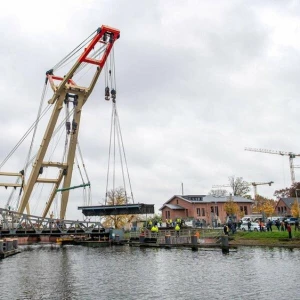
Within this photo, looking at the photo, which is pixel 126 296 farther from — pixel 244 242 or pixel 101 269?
pixel 244 242

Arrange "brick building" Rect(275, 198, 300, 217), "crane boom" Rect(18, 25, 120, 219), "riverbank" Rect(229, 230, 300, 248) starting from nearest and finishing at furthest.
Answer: "riverbank" Rect(229, 230, 300, 248), "crane boom" Rect(18, 25, 120, 219), "brick building" Rect(275, 198, 300, 217)

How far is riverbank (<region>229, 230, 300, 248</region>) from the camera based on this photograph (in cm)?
3322

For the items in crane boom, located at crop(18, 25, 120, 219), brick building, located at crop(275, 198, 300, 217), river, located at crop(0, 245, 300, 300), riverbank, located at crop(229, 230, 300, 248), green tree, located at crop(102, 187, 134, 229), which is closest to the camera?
river, located at crop(0, 245, 300, 300)

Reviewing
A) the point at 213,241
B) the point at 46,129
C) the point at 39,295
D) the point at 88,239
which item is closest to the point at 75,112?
the point at 46,129

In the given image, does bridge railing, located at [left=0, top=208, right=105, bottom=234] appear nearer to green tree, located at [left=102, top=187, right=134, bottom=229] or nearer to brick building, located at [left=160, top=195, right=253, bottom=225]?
green tree, located at [left=102, top=187, right=134, bottom=229]

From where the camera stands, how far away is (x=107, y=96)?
45.0 metres

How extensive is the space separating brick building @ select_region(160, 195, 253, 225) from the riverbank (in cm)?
3682

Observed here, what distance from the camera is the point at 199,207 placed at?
77.6m

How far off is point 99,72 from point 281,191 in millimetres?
84526

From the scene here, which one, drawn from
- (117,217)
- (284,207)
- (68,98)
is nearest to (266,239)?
(68,98)

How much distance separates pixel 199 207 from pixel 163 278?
58543 millimetres

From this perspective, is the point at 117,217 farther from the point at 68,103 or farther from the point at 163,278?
the point at 163,278

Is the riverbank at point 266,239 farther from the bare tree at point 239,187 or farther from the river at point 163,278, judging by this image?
the bare tree at point 239,187

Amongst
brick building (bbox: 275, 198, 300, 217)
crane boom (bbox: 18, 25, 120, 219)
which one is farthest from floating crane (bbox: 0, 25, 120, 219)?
brick building (bbox: 275, 198, 300, 217)
